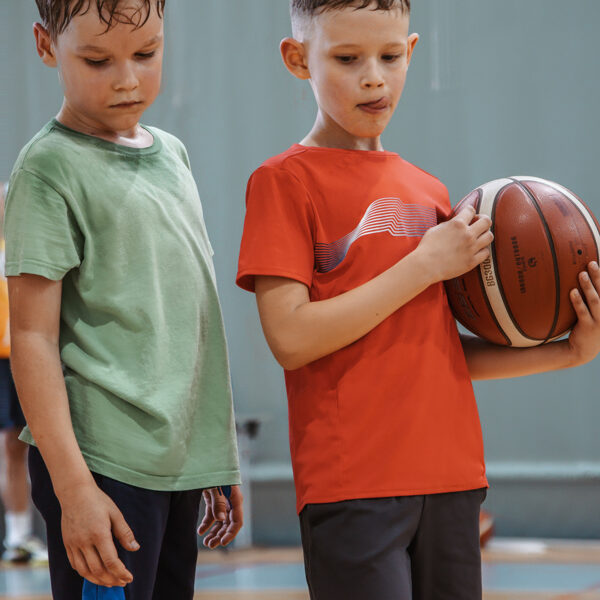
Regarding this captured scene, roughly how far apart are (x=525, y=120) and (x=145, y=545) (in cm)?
354

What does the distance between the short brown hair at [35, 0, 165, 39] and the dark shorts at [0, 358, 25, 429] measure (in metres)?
2.90

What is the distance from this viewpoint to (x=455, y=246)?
4.46ft

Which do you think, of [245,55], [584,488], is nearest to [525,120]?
[245,55]

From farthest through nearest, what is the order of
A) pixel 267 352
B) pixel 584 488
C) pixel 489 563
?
pixel 267 352 < pixel 584 488 < pixel 489 563

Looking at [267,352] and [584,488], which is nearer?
[584,488]

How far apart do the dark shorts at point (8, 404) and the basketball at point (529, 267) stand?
2999 mm

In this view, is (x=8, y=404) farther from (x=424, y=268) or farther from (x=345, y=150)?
(x=424, y=268)

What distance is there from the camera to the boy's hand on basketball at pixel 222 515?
1460 millimetres

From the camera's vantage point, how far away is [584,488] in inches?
162

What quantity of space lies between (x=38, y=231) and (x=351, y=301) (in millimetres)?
464

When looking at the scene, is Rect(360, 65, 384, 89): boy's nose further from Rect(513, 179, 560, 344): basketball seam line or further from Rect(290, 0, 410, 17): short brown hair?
Rect(513, 179, 560, 344): basketball seam line

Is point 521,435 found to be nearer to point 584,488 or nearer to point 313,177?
point 584,488

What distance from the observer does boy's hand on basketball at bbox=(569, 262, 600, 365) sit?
1.38 m

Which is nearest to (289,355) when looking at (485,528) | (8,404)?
(485,528)
